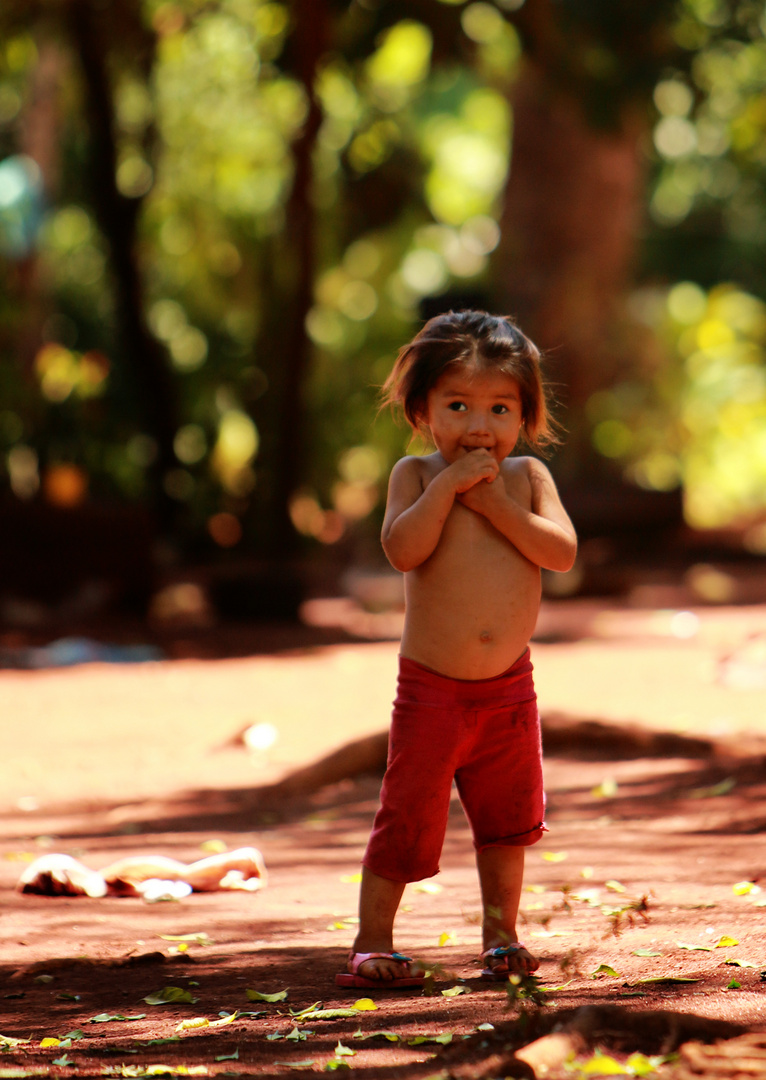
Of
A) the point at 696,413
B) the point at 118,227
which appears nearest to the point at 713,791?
the point at 118,227

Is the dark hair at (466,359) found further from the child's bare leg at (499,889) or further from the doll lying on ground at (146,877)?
the doll lying on ground at (146,877)

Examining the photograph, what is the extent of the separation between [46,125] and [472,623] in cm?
1360

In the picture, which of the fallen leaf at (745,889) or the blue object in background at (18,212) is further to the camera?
the blue object in background at (18,212)

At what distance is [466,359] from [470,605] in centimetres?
60

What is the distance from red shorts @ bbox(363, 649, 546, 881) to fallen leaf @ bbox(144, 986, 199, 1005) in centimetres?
52

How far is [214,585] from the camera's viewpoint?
12570 millimetres

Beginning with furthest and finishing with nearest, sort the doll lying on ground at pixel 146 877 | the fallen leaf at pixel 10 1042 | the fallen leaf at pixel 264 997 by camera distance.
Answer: the doll lying on ground at pixel 146 877
the fallen leaf at pixel 264 997
the fallen leaf at pixel 10 1042

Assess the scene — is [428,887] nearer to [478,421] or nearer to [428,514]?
[428,514]

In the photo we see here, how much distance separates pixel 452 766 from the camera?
3154 mm

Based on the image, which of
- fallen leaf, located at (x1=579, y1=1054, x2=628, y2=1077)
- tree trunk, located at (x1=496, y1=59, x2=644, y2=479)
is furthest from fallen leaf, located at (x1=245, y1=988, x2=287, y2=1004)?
tree trunk, located at (x1=496, y1=59, x2=644, y2=479)

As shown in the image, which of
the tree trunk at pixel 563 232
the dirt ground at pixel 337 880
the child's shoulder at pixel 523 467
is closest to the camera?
the dirt ground at pixel 337 880

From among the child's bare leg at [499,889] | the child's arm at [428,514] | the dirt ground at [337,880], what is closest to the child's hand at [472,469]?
the child's arm at [428,514]

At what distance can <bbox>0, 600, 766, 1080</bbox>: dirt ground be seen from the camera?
8.45ft

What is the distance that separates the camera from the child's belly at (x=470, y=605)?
3145 mm
